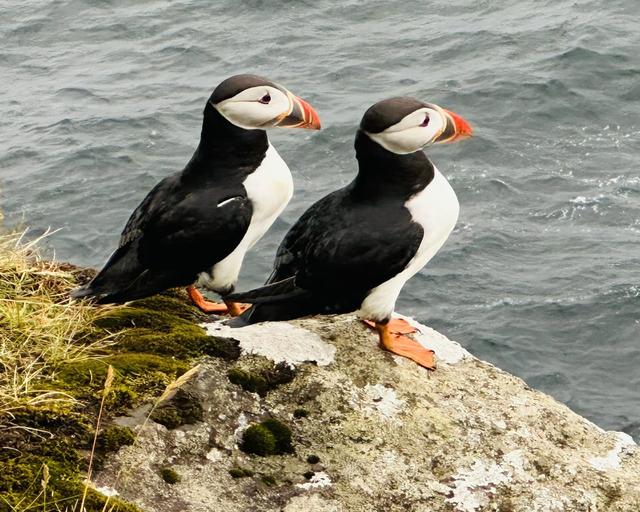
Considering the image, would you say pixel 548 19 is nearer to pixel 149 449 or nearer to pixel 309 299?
pixel 309 299

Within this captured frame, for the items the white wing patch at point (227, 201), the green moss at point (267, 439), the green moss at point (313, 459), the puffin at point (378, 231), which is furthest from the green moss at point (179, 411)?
the white wing patch at point (227, 201)

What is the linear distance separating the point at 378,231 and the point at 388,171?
0.34m

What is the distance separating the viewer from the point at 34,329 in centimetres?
552

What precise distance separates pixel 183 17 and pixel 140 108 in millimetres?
5002

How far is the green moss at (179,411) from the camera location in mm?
4941

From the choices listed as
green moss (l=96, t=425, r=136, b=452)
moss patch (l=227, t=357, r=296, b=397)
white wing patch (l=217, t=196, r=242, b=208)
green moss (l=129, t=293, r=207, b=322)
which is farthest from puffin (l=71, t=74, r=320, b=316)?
green moss (l=96, t=425, r=136, b=452)

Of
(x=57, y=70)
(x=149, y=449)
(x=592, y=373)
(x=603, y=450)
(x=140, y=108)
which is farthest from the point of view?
(x=57, y=70)

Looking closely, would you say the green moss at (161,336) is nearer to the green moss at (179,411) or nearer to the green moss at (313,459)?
the green moss at (179,411)

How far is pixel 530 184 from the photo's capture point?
47.8 feet

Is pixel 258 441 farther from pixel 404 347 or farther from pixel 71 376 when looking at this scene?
pixel 404 347

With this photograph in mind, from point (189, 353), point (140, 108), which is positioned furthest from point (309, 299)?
point (140, 108)

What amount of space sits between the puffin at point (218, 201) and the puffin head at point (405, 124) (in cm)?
57

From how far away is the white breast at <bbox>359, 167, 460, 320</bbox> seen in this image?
6156 mm

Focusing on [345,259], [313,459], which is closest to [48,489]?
[313,459]
